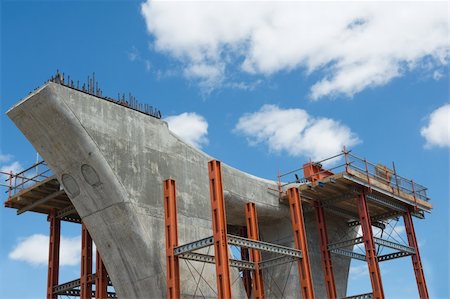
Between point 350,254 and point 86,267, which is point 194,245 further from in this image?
point 350,254

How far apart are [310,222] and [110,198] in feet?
48.6

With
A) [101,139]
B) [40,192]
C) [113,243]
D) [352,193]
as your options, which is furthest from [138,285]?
[352,193]

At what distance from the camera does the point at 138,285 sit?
2559 cm

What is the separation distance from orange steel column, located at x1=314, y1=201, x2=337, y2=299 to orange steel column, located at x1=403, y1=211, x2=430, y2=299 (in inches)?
227

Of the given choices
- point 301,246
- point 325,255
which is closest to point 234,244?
point 301,246

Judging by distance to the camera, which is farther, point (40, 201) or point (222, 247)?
point (40, 201)

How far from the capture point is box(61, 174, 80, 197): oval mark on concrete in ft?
86.6

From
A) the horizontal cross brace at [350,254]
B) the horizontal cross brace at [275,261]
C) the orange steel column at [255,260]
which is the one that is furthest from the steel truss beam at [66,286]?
the horizontal cross brace at [350,254]

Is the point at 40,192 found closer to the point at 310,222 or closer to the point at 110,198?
the point at 110,198

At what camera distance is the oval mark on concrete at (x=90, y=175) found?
25.7 meters

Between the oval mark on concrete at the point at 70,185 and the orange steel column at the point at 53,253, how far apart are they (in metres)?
7.10

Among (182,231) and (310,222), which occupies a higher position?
(310,222)

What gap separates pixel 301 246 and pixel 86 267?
36.4 ft

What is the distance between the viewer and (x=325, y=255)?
110 ft
